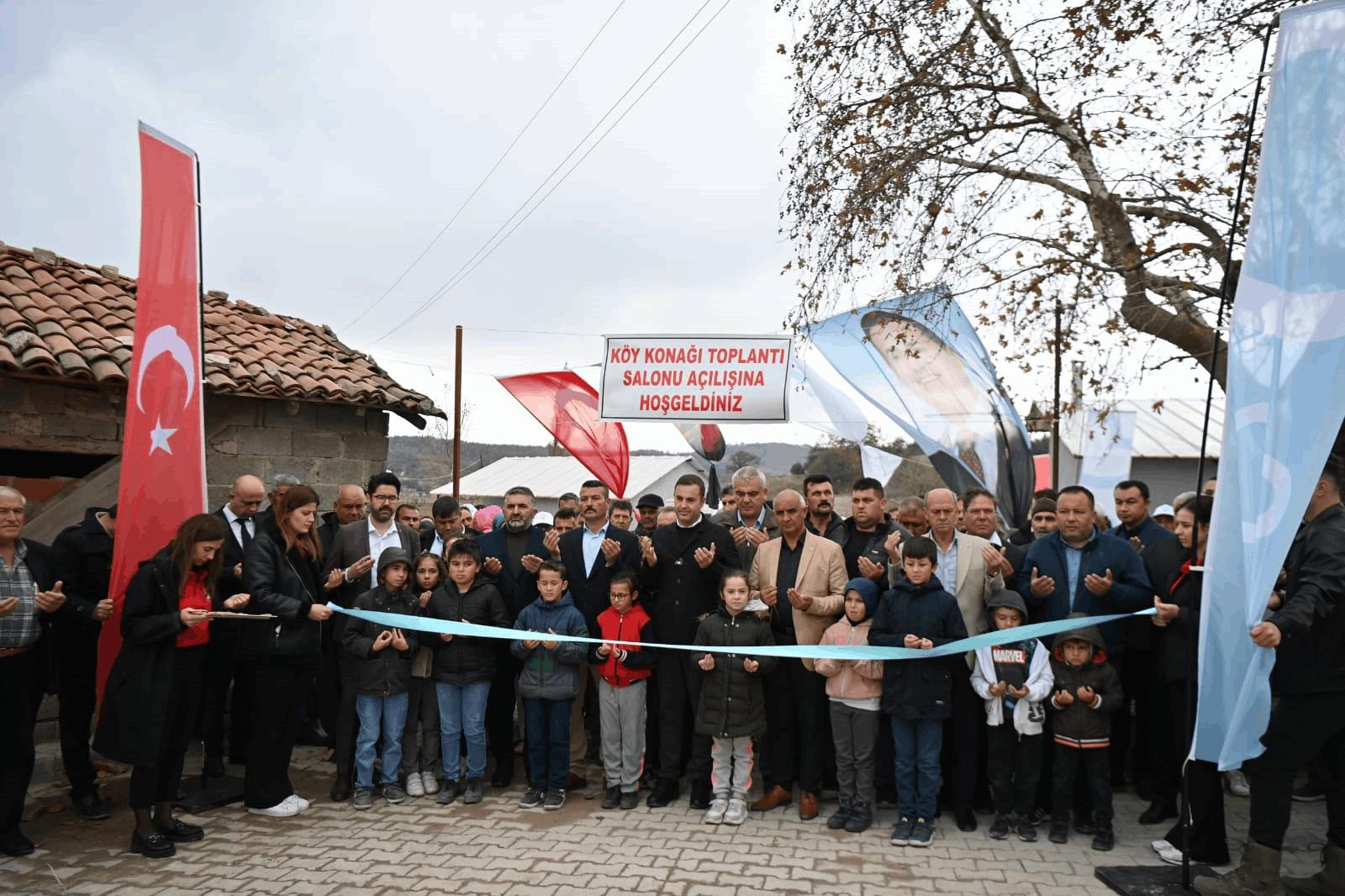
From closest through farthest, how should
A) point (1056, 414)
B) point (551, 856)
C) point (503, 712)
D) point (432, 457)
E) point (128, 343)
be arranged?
point (551, 856), point (503, 712), point (128, 343), point (1056, 414), point (432, 457)

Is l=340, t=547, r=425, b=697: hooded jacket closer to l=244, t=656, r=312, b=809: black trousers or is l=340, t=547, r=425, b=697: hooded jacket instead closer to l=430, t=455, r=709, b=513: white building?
l=244, t=656, r=312, b=809: black trousers

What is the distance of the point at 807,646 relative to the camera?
5.80m

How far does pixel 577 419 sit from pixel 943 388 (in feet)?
13.2

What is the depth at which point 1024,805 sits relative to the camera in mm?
5496

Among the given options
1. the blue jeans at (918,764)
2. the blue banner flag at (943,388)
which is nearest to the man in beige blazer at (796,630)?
the blue jeans at (918,764)

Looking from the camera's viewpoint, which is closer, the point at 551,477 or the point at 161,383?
the point at 161,383

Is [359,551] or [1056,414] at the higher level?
[1056,414]

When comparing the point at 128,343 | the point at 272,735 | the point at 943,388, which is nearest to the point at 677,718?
the point at 272,735

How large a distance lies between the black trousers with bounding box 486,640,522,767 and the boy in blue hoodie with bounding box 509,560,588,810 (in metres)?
0.39

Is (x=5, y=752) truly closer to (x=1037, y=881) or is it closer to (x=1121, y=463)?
(x=1037, y=881)

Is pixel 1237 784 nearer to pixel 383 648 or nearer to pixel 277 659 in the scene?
pixel 383 648

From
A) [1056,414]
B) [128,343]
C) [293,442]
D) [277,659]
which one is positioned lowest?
[277,659]

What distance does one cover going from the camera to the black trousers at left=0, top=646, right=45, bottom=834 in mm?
5039

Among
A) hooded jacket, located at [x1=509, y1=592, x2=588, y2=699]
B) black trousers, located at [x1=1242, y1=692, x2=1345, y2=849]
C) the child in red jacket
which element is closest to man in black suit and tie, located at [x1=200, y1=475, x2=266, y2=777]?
hooded jacket, located at [x1=509, y1=592, x2=588, y2=699]
